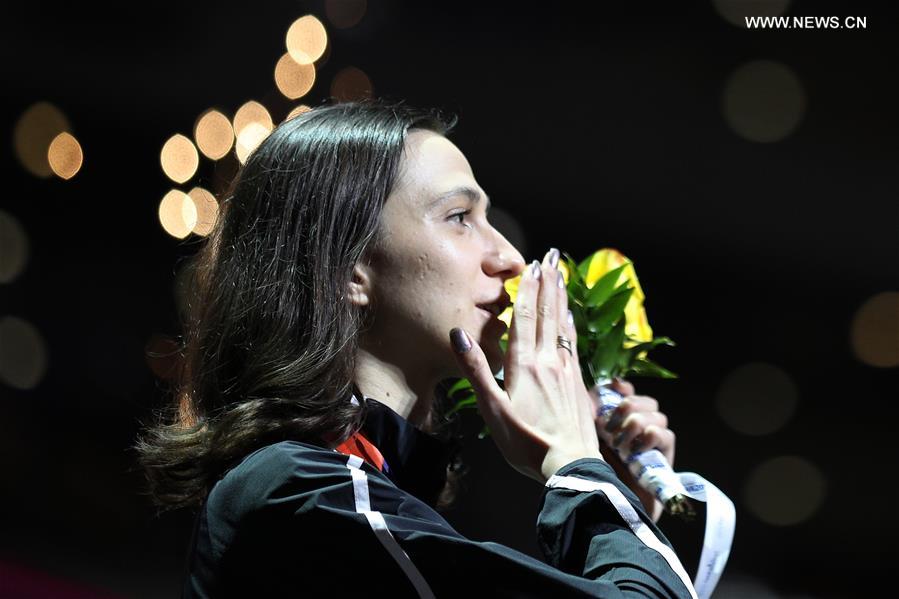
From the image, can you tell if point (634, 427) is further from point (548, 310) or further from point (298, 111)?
point (298, 111)

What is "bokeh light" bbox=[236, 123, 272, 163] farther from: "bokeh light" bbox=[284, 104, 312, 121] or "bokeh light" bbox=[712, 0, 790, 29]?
"bokeh light" bbox=[712, 0, 790, 29]

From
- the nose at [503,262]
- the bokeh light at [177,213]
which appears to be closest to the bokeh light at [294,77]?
the bokeh light at [177,213]

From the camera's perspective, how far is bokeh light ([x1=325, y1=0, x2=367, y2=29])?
336cm

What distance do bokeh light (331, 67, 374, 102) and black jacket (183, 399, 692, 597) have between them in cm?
229

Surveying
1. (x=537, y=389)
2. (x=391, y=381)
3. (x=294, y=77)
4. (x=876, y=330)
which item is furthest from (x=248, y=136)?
(x=876, y=330)

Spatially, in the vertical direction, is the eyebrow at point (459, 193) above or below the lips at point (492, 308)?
above

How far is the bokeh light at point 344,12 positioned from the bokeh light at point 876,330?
2.09m

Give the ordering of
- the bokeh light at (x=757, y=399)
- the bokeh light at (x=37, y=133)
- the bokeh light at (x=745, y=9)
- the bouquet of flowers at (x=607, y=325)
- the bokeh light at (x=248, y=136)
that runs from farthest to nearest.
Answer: the bokeh light at (x=757, y=399)
the bokeh light at (x=745, y=9)
the bokeh light at (x=37, y=133)
the bokeh light at (x=248, y=136)
the bouquet of flowers at (x=607, y=325)

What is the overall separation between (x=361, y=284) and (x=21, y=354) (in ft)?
6.95

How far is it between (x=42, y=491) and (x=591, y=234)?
2164 mm

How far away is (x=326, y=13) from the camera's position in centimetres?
341

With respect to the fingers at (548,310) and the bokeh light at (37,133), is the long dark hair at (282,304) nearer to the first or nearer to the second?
the fingers at (548,310)

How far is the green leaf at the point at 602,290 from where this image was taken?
1.85 meters

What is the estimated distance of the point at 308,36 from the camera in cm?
340
